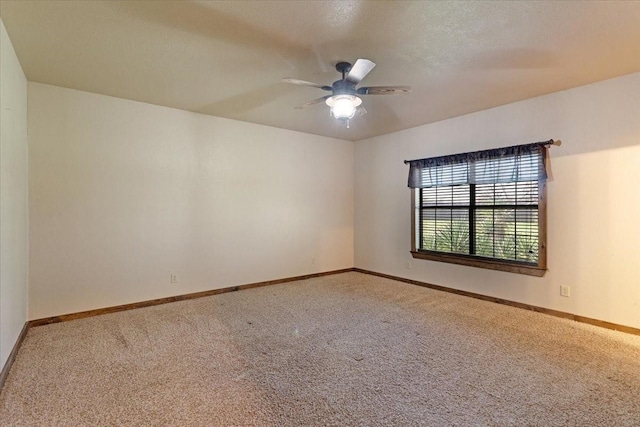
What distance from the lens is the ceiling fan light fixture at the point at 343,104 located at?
280 cm

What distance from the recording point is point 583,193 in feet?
11.4

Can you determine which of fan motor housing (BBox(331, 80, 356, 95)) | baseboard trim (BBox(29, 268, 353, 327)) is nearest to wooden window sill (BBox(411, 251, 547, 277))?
baseboard trim (BBox(29, 268, 353, 327))

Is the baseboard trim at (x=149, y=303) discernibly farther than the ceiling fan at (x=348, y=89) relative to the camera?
Yes

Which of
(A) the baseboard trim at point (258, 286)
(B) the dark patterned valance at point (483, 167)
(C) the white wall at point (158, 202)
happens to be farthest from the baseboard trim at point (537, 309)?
(C) the white wall at point (158, 202)

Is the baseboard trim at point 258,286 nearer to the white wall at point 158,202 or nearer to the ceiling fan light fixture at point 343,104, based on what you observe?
the white wall at point 158,202

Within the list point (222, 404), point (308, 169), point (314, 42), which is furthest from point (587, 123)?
point (222, 404)

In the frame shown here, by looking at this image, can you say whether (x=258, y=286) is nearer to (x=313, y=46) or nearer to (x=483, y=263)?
(x=483, y=263)

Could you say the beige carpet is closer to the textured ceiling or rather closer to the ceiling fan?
the ceiling fan

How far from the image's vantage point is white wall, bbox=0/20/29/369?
7.68 ft

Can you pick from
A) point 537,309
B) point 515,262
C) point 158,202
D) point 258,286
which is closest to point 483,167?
point 515,262

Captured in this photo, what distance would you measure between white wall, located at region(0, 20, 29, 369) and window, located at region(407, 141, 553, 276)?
475 cm

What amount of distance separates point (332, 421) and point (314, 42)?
2693 mm

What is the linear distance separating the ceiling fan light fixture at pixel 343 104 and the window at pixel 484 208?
91.3 inches

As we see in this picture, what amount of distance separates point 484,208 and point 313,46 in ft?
10.3
